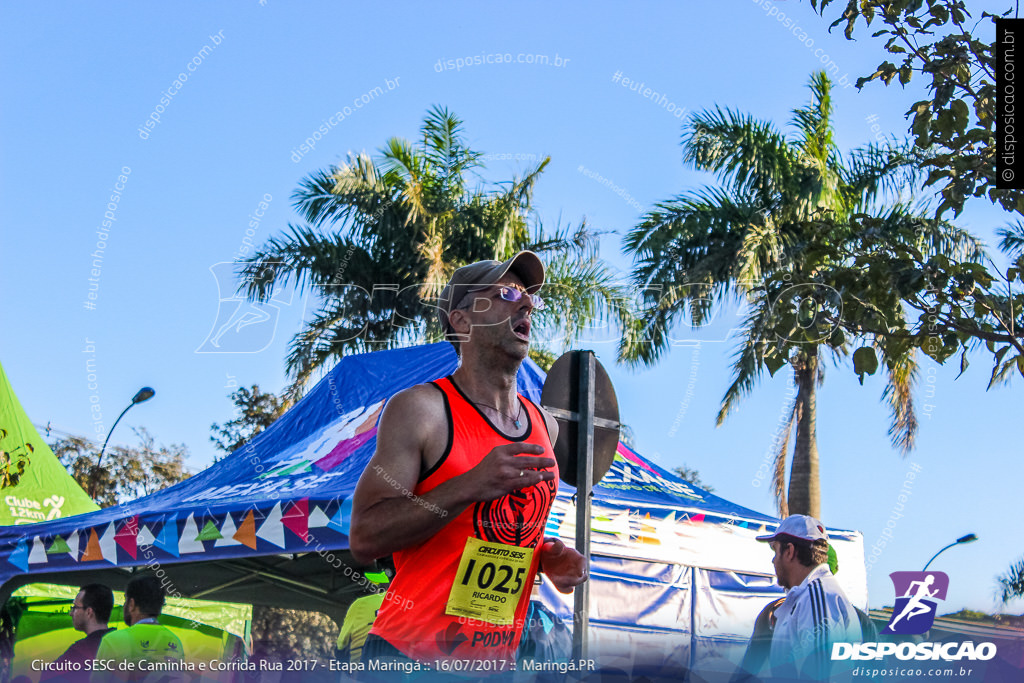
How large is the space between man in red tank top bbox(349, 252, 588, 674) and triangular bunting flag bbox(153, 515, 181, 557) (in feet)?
14.0

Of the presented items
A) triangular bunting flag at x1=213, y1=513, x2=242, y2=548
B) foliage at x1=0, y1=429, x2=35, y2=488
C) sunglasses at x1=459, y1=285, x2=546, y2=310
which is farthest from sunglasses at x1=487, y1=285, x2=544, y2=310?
foliage at x1=0, y1=429, x2=35, y2=488

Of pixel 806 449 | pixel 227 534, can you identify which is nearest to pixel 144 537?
pixel 227 534

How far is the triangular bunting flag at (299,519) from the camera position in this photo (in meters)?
5.69

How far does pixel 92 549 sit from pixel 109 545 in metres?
0.18

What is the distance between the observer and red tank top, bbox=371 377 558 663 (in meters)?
2.26

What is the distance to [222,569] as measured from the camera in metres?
7.96

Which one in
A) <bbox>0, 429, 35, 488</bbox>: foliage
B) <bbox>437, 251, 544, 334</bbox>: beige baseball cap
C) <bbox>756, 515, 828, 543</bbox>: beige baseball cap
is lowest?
<bbox>756, 515, 828, 543</bbox>: beige baseball cap

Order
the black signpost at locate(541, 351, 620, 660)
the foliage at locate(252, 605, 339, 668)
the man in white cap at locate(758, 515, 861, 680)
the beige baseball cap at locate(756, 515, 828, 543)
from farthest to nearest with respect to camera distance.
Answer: the foliage at locate(252, 605, 339, 668) → the beige baseball cap at locate(756, 515, 828, 543) → the man in white cap at locate(758, 515, 861, 680) → the black signpost at locate(541, 351, 620, 660)

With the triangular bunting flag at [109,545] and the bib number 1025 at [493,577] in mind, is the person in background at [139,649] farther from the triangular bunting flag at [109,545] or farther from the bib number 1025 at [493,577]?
the bib number 1025 at [493,577]

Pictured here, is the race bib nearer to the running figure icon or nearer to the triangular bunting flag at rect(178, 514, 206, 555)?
the running figure icon

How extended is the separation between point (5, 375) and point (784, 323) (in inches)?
443

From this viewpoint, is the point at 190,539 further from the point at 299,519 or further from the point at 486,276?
the point at 486,276

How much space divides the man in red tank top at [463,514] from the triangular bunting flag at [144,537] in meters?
4.44

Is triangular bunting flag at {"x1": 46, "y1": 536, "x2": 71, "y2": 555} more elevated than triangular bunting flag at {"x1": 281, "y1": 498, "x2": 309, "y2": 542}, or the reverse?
triangular bunting flag at {"x1": 281, "y1": 498, "x2": 309, "y2": 542}
